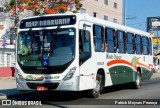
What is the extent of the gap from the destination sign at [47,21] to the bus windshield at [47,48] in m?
0.26

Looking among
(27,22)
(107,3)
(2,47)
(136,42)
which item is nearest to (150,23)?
(107,3)

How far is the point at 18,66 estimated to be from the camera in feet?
47.6

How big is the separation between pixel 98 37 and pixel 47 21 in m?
2.30

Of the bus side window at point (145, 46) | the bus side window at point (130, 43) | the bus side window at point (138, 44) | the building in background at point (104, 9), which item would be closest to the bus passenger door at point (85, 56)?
the bus side window at point (130, 43)

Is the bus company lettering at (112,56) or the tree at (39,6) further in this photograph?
the tree at (39,6)

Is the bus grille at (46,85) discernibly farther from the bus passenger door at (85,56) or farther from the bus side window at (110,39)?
the bus side window at (110,39)

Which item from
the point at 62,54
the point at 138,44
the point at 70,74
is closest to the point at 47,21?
the point at 62,54

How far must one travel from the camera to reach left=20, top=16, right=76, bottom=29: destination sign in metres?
14.2

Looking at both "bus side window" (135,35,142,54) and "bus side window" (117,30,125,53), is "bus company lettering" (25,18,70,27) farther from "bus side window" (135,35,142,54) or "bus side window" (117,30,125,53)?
"bus side window" (135,35,142,54)

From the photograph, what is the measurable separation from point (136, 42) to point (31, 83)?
8.41 m

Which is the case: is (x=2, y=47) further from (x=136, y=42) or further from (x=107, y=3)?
(x=107, y=3)

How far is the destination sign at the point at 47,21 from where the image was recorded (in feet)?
46.7

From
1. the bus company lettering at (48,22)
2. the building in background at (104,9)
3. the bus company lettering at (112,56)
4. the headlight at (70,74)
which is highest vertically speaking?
the building in background at (104,9)

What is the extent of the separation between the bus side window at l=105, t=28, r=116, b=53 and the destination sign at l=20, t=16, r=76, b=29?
2.85 meters
